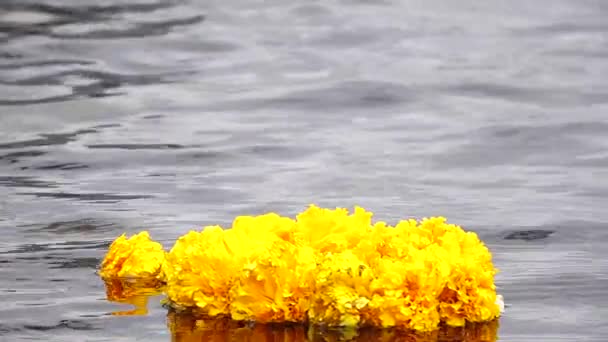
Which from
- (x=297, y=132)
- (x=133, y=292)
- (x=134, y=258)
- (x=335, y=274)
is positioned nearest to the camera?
(x=335, y=274)

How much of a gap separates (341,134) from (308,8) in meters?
5.91

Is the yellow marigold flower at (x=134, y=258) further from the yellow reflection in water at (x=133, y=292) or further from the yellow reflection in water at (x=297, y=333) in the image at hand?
the yellow reflection in water at (x=297, y=333)

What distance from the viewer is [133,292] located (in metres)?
6.01

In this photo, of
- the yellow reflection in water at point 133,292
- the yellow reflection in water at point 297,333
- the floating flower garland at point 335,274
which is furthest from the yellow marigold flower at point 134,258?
the yellow reflection in water at point 297,333

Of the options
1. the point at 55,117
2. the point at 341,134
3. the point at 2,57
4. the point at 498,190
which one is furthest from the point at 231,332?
the point at 2,57

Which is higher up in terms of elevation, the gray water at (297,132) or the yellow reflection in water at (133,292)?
the gray water at (297,132)

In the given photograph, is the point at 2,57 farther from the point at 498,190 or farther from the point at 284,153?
the point at 498,190

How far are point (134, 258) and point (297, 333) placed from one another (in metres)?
1.35

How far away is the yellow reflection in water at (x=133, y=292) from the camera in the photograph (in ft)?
18.8

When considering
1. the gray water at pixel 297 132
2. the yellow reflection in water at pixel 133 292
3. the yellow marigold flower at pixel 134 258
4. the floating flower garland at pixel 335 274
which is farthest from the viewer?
the gray water at pixel 297 132

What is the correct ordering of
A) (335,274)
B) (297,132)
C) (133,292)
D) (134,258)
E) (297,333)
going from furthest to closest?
(297,132)
(134,258)
(133,292)
(297,333)
(335,274)

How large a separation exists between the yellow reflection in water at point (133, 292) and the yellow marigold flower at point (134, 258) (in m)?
0.05

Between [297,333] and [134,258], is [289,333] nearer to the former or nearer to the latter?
[297,333]

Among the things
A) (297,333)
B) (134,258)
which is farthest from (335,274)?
(134,258)
